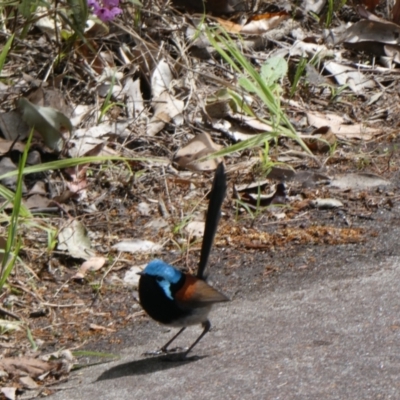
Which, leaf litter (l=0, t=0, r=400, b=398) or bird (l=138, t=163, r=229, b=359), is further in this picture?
leaf litter (l=0, t=0, r=400, b=398)

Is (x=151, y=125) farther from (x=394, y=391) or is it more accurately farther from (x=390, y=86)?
(x=394, y=391)

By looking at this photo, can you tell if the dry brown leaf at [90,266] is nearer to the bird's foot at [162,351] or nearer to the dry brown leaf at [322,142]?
the bird's foot at [162,351]

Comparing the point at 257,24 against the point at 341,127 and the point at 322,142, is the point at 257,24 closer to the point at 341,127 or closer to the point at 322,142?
Answer: the point at 341,127

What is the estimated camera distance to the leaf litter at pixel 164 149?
181 inches

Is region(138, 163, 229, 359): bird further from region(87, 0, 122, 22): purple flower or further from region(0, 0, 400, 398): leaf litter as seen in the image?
region(87, 0, 122, 22): purple flower

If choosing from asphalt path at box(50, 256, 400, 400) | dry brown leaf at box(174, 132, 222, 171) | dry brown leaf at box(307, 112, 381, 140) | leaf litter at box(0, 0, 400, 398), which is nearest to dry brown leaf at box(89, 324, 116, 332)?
leaf litter at box(0, 0, 400, 398)

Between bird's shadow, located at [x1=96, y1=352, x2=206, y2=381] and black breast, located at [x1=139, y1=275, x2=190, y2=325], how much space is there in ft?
0.58

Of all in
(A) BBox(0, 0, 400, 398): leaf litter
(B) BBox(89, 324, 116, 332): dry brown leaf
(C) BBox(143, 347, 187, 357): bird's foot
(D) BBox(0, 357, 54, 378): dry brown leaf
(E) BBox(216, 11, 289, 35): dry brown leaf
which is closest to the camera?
(D) BBox(0, 357, 54, 378): dry brown leaf

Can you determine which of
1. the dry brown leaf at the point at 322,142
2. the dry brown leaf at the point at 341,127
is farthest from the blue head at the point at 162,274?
the dry brown leaf at the point at 341,127

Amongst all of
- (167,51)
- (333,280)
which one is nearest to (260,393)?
(333,280)

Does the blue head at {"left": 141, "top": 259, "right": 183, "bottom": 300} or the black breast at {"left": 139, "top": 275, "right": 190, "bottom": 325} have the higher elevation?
the blue head at {"left": 141, "top": 259, "right": 183, "bottom": 300}

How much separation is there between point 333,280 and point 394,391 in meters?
1.35

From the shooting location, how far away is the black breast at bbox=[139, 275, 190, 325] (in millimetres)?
3954

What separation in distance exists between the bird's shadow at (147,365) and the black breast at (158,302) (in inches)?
7.0
